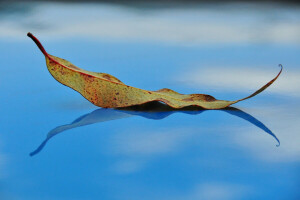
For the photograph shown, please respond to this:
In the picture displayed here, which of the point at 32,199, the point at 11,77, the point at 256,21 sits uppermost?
the point at 256,21

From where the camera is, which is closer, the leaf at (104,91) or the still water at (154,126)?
the still water at (154,126)

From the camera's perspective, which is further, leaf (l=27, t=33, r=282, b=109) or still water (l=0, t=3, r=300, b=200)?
leaf (l=27, t=33, r=282, b=109)

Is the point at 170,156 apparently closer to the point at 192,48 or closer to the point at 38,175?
the point at 38,175

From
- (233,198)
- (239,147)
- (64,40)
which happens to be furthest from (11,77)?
(233,198)

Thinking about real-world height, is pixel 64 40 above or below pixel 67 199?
above

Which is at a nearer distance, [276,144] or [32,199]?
[32,199]

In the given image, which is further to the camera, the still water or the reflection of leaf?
the reflection of leaf

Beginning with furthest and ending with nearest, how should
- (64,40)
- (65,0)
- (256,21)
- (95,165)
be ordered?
1. (65,0)
2. (256,21)
3. (64,40)
4. (95,165)

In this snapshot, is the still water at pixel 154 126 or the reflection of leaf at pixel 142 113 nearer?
the still water at pixel 154 126
